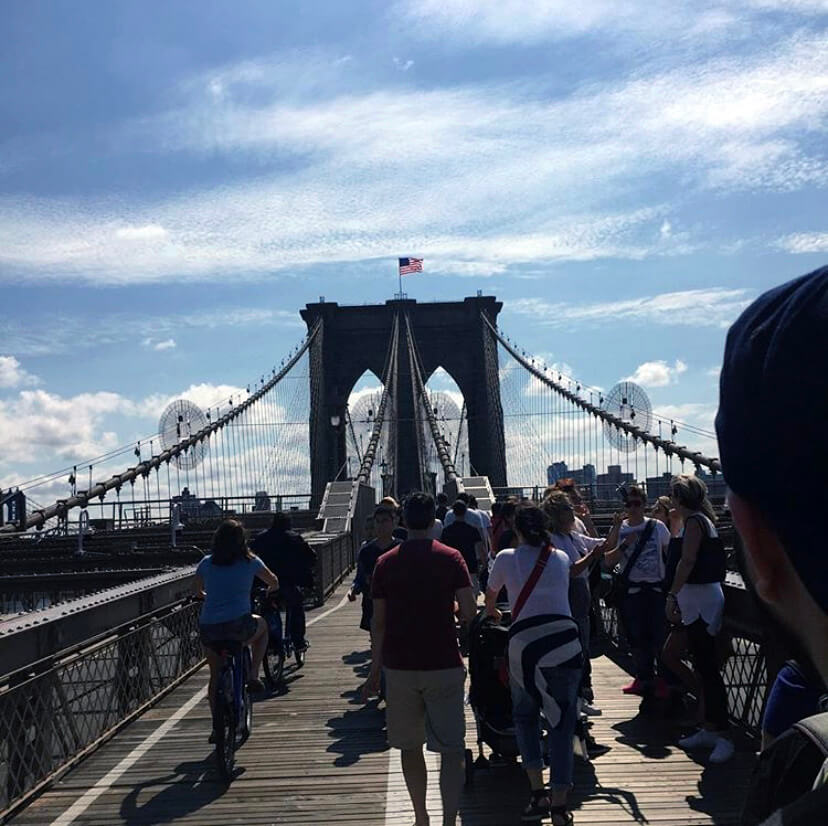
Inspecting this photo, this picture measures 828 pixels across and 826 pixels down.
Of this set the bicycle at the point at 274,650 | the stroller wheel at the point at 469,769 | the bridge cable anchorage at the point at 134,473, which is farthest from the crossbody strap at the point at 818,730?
the bridge cable anchorage at the point at 134,473

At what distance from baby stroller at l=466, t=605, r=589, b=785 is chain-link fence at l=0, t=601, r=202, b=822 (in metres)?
2.66

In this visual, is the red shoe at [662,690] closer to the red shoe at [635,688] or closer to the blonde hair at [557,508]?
the red shoe at [635,688]

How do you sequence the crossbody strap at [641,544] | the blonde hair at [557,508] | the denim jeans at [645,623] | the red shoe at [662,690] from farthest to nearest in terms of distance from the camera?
the denim jeans at [645,623]
the crossbody strap at [641,544]
the red shoe at [662,690]
the blonde hair at [557,508]

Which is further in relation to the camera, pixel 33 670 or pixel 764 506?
pixel 33 670

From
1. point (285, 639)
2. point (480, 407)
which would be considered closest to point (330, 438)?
point (480, 407)

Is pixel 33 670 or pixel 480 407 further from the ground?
pixel 480 407

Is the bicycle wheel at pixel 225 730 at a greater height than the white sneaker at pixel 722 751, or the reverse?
the bicycle wheel at pixel 225 730

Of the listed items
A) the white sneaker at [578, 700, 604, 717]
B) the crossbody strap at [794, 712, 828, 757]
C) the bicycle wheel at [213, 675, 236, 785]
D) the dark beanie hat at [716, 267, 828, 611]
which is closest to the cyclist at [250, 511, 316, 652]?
the bicycle wheel at [213, 675, 236, 785]

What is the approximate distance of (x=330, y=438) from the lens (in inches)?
2699

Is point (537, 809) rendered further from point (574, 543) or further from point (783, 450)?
point (783, 450)

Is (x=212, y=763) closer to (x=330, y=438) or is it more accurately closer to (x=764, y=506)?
(x=764, y=506)

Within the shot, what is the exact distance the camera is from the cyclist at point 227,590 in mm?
7504

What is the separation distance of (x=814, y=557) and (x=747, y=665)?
7.35 m

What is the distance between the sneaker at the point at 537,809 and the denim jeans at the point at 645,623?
2.66 m
